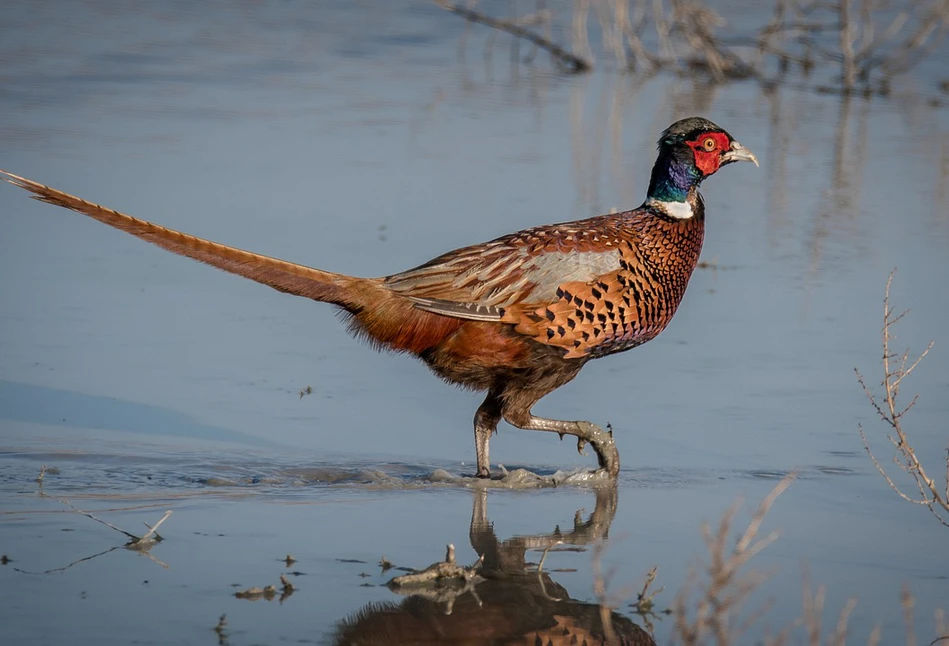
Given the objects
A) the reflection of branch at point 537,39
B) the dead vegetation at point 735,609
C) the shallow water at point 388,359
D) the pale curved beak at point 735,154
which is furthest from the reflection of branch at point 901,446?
the reflection of branch at point 537,39

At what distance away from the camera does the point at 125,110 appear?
1214 cm

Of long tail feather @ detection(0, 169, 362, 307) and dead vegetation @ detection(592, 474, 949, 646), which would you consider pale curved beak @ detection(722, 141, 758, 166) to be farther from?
dead vegetation @ detection(592, 474, 949, 646)

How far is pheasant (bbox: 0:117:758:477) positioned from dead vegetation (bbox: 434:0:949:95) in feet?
26.7

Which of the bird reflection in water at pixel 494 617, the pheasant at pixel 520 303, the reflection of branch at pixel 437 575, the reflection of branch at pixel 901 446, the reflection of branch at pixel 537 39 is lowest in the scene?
the bird reflection in water at pixel 494 617

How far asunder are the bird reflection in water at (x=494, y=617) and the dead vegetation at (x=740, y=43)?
9.96 meters

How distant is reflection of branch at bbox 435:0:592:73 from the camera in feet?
49.2

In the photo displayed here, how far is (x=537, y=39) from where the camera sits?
15117mm

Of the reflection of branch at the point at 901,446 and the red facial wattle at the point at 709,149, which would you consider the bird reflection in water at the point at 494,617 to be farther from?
the red facial wattle at the point at 709,149

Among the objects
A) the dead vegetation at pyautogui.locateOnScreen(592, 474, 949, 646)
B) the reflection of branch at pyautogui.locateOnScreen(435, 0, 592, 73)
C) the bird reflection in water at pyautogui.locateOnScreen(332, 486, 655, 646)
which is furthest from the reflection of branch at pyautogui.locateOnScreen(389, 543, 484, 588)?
the reflection of branch at pyautogui.locateOnScreen(435, 0, 592, 73)

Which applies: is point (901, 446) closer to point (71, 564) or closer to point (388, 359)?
point (71, 564)

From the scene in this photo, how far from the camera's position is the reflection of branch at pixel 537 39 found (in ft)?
49.2

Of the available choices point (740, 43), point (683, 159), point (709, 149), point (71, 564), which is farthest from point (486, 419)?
point (740, 43)

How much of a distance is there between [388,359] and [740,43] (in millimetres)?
A: 8438

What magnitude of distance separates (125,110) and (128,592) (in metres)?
8.10
